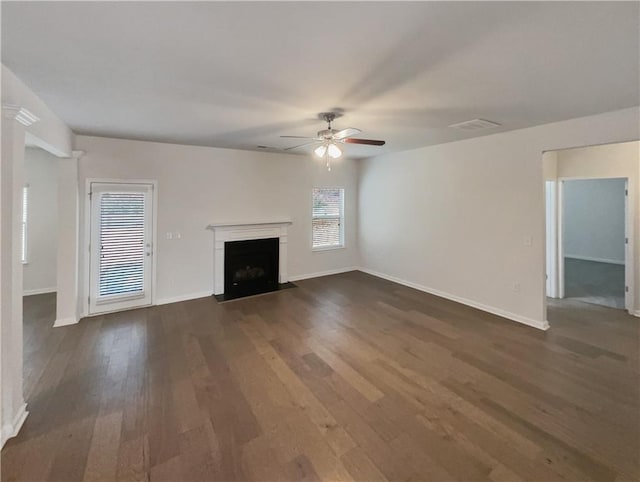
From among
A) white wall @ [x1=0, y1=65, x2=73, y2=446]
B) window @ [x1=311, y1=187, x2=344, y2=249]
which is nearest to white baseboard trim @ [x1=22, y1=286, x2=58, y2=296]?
white wall @ [x1=0, y1=65, x2=73, y2=446]

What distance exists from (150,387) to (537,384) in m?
3.71

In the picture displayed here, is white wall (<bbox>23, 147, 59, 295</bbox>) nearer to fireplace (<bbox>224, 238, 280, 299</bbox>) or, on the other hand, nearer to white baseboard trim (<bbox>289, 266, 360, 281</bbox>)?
fireplace (<bbox>224, 238, 280, 299</bbox>)

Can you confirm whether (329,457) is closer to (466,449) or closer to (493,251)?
(466,449)

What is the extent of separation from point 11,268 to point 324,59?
2866mm

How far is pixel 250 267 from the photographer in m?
5.91

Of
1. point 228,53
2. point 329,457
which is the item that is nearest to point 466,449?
point 329,457

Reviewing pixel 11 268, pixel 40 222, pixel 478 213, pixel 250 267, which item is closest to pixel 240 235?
pixel 250 267

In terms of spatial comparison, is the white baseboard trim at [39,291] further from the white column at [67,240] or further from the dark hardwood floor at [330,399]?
the white column at [67,240]

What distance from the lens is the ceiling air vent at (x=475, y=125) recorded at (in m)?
3.71

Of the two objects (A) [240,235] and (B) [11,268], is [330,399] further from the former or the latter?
(A) [240,235]

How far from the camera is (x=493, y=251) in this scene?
4574 mm

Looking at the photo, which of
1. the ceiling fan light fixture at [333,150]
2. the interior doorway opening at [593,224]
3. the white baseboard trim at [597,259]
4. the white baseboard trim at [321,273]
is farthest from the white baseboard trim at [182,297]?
the white baseboard trim at [597,259]

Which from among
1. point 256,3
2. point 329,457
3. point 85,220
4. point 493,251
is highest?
point 256,3

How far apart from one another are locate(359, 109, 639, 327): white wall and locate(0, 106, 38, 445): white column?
5.49 m
